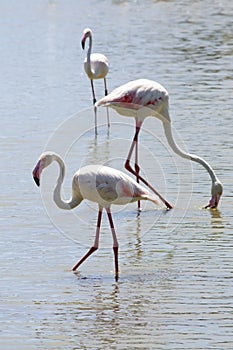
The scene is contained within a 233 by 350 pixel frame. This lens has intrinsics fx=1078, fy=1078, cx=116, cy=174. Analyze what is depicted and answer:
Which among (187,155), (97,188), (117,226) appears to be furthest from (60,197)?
(187,155)

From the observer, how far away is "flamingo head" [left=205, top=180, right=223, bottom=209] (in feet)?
30.9

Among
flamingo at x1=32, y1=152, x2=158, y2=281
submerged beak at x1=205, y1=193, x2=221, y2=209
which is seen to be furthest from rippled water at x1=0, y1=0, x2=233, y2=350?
flamingo at x1=32, y1=152, x2=158, y2=281

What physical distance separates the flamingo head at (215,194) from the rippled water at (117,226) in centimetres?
9

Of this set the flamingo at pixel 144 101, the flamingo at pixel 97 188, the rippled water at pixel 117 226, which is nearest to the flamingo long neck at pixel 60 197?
the flamingo at pixel 97 188

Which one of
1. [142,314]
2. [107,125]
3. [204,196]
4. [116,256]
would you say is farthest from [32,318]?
[107,125]

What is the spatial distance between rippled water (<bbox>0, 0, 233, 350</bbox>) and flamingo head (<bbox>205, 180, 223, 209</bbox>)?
3.6 inches

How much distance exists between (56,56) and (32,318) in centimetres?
1527

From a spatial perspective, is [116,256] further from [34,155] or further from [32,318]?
[34,155]

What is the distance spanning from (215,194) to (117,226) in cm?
100

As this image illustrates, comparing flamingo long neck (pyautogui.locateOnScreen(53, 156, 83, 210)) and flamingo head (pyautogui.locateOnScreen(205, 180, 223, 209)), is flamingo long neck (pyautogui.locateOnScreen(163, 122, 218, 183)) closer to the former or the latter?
flamingo head (pyautogui.locateOnScreen(205, 180, 223, 209))

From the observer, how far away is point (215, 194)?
945cm

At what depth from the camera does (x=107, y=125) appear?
1391 centimetres

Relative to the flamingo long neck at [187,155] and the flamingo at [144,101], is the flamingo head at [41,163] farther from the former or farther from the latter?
the flamingo long neck at [187,155]

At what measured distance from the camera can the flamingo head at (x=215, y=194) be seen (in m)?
9.42
